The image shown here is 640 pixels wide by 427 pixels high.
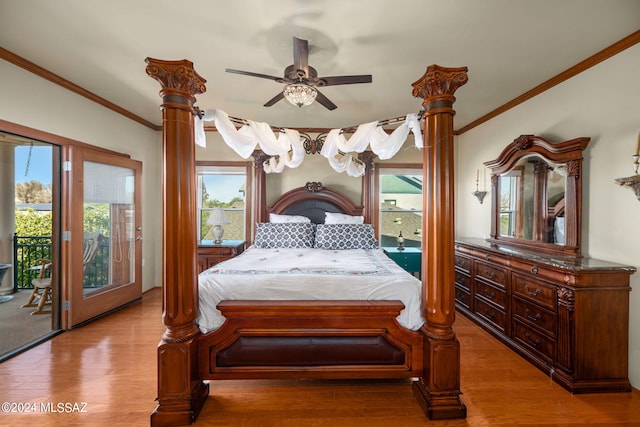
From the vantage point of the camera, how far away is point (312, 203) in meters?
4.49

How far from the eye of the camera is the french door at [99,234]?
9.98ft

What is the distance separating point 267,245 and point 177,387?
216 cm

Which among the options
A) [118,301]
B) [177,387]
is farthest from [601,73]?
[118,301]

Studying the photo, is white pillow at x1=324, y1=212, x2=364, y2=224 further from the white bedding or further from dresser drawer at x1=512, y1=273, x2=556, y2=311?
dresser drawer at x1=512, y1=273, x2=556, y2=311

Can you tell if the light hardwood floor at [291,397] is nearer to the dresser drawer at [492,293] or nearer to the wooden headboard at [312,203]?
the dresser drawer at [492,293]

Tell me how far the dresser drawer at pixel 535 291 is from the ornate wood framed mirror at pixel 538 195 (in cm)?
48

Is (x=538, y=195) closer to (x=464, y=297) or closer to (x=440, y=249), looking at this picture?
(x=464, y=297)

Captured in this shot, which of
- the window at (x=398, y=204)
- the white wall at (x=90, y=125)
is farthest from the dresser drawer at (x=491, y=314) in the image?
the white wall at (x=90, y=125)

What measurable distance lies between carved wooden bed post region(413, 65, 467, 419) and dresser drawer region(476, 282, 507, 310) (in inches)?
53.3

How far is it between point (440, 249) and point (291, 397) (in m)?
1.51

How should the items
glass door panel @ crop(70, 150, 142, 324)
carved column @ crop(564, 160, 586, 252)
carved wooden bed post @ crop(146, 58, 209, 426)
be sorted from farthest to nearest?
glass door panel @ crop(70, 150, 142, 324) < carved column @ crop(564, 160, 586, 252) < carved wooden bed post @ crop(146, 58, 209, 426)

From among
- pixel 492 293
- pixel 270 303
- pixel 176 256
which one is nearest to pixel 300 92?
pixel 176 256


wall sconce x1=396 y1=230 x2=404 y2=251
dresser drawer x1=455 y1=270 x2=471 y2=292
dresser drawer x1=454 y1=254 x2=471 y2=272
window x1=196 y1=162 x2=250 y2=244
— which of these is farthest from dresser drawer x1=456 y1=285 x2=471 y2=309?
window x1=196 y1=162 x2=250 y2=244

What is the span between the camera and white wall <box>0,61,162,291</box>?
8.29 ft
